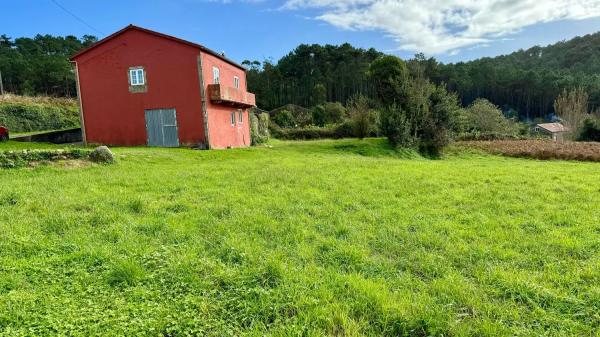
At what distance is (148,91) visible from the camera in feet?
68.4

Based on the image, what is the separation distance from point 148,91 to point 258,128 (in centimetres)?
1182

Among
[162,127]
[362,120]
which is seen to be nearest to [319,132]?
[362,120]

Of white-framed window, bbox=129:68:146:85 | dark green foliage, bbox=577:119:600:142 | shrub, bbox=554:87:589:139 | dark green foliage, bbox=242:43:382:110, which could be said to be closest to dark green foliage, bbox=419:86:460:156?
white-framed window, bbox=129:68:146:85

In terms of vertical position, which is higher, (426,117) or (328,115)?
(328,115)

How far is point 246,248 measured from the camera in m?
4.72

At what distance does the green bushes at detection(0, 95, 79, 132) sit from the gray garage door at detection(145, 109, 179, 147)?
1920cm

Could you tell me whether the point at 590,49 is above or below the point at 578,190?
above

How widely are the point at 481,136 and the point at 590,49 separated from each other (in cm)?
6343

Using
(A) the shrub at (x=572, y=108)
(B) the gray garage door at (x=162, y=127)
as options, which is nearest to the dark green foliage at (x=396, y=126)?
(B) the gray garage door at (x=162, y=127)

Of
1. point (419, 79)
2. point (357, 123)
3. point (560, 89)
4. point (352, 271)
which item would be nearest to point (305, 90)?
point (357, 123)

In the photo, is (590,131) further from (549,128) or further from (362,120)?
(549,128)

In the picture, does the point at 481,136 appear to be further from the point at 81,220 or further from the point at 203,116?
the point at 81,220

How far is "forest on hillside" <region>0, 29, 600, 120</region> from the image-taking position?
50.4 meters

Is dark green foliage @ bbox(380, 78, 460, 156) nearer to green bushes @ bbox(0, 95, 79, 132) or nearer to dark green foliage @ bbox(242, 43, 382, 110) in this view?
green bushes @ bbox(0, 95, 79, 132)
